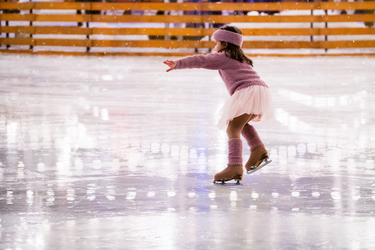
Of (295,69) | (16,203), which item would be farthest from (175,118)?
(295,69)

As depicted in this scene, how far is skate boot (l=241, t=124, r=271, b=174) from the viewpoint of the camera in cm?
558

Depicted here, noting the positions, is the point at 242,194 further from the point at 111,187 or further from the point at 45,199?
the point at 45,199

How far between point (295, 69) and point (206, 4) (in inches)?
269

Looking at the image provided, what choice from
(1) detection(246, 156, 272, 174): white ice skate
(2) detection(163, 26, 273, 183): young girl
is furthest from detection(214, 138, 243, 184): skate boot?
(1) detection(246, 156, 272, 174): white ice skate

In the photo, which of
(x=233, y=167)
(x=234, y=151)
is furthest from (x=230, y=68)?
(x=233, y=167)

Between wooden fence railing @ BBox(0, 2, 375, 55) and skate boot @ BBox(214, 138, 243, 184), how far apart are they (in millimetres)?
16333

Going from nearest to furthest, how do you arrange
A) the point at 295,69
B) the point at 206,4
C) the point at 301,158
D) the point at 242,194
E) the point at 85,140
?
the point at 242,194 → the point at 301,158 → the point at 85,140 → the point at 295,69 → the point at 206,4

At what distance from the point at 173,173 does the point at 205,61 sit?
80 centimetres

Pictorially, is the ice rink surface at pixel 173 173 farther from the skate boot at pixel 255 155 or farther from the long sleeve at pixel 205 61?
the long sleeve at pixel 205 61

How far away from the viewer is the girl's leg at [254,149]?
5.62 meters

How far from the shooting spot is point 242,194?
503 cm

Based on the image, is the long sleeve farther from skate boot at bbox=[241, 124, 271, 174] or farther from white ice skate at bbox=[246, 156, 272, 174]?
white ice skate at bbox=[246, 156, 272, 174]

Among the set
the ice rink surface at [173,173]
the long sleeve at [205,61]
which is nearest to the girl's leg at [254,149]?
the ice rink surface at [173,173]

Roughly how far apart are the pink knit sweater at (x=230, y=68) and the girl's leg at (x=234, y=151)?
0.21m
